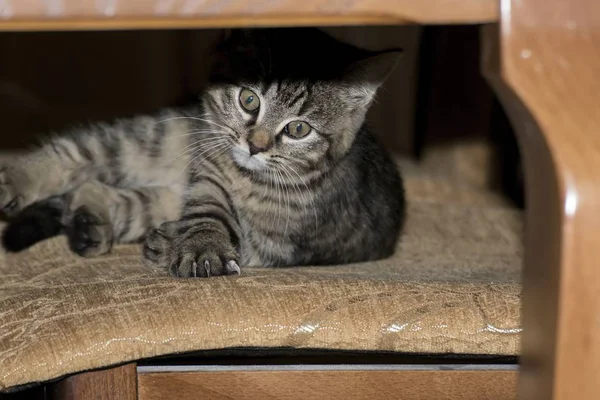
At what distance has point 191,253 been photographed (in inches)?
57.2

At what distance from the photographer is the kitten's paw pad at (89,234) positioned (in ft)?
5.12

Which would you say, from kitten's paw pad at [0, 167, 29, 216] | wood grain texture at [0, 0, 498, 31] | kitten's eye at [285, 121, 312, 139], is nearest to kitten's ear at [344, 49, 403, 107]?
kitten's eye at [285, 121, 312, 139]

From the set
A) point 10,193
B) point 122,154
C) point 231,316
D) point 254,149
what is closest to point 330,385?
point 231,316

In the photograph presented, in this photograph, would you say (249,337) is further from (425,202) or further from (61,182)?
(425,202)

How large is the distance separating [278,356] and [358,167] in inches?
25.8

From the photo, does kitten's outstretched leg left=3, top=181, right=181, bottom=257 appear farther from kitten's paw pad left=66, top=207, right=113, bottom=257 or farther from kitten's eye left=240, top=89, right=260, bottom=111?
kitten's eye left=240, top=89, right=260, bottom=111

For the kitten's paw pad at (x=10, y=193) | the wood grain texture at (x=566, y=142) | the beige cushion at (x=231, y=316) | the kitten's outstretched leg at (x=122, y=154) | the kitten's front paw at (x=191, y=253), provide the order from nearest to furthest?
the wood grain texture at (x=566, y=142) → the beige cushion at (x=231, y=316) → the kitten's front paw at (x=191, y=253) → the kitten's paw pad at (x=10, y=193) → the kitten's outstretched leg at (x=122, y=154)

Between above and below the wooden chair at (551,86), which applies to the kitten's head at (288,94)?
above

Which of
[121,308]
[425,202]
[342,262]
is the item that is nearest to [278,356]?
[121,308]

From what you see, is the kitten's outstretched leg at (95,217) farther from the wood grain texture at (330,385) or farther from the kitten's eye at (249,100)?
the wood grain texture at (330,385)

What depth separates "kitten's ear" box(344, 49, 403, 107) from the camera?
5.25 ft

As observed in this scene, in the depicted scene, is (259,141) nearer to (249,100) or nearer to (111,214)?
(249,100)

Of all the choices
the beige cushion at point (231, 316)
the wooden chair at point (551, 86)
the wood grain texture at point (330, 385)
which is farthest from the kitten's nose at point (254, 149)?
the wooden chair at point (551, 86)

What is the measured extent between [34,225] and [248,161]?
42 centimetres
